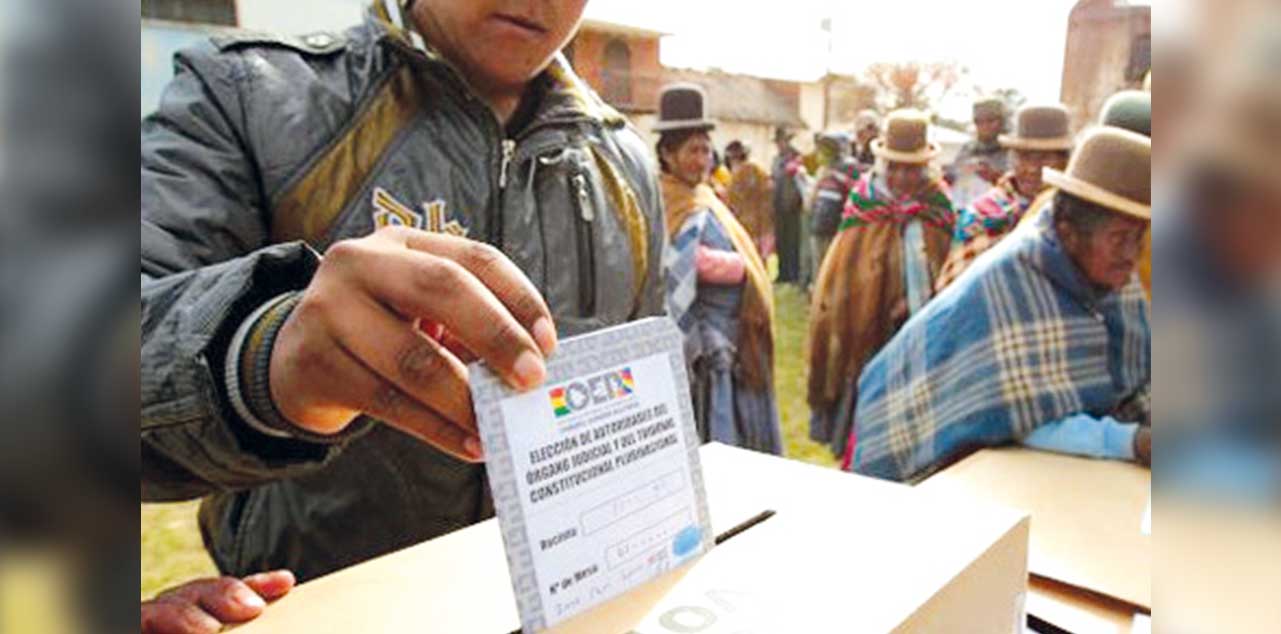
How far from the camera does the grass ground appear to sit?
9.73ft

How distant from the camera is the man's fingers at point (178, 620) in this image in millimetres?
629

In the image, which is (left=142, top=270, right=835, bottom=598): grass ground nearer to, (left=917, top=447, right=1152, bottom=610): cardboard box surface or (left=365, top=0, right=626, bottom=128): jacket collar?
(left=365, top=0, right=626, bottom=128): jacket collar

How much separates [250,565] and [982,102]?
477 centimetres

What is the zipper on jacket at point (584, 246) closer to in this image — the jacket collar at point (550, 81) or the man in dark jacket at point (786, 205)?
the jacket collar at point (550, 81)

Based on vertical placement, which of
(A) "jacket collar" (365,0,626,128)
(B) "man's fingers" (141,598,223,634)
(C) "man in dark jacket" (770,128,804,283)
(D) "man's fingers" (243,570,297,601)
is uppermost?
(A) "jacket collar" (365,0,626,128)

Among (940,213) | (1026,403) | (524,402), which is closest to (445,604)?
(524,402)

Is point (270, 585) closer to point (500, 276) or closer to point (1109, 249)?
point (500, 276)

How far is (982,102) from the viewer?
4.94 meters

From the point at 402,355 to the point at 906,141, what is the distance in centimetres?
371

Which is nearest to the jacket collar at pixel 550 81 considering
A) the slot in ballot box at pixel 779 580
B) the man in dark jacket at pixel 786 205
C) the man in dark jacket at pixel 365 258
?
the man in dark jacket at pixel 365 258

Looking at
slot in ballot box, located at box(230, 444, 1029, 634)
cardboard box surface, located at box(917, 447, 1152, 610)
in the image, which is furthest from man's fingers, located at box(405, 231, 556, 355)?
cardboard box surface, located at box(917, 447, 1152, 610)

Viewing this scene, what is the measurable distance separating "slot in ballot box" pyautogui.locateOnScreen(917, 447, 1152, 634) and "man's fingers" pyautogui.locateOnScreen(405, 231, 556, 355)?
0.46 meters

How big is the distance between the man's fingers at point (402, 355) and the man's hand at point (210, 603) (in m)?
0.27

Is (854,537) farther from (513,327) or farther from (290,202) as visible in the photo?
(290,202)
